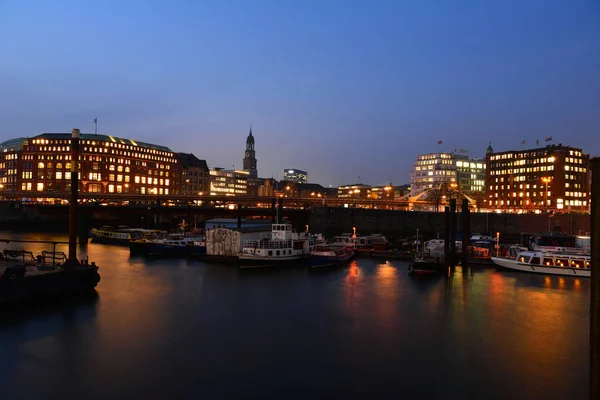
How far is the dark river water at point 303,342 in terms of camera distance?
19.4 metres

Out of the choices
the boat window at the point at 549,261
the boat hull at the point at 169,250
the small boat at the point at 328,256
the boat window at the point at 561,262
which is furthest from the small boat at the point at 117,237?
the boat window at the point at 561,262

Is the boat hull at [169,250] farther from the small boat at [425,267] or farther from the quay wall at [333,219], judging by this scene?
the small boat at [425,267]

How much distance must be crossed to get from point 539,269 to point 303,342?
110 ft

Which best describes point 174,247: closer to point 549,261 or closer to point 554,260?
point 549,261

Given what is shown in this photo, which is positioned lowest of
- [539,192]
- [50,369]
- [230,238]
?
[50,369]

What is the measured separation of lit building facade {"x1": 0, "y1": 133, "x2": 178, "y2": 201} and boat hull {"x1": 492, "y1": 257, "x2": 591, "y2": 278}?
6302 inches

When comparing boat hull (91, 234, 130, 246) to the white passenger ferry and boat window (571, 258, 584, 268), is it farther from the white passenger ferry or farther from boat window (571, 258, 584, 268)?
boat window (571, 258, 584, 268)

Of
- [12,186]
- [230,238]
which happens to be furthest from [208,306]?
[12,186]

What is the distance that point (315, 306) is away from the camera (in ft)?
110

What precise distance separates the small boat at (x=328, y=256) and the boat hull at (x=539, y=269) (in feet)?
56.1

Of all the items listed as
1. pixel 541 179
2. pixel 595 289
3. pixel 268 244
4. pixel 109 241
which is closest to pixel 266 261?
pixel 268 244

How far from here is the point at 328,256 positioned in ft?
169

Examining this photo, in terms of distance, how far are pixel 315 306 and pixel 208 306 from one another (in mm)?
8114

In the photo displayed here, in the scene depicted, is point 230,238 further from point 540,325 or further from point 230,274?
point 540,325
